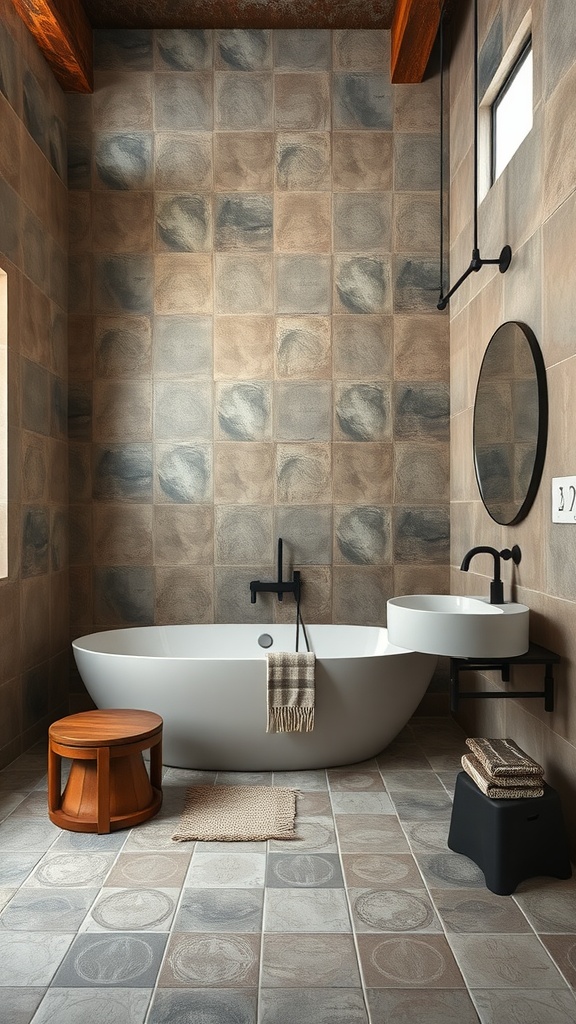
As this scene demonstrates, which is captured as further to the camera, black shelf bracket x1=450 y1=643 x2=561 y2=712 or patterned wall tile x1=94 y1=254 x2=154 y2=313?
patterned wall tile x1=94 y1=254 x2=154 y2=313

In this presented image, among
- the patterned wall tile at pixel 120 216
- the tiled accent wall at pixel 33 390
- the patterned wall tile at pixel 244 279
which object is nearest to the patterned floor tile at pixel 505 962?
the tiled accent wall at pixel 33 390

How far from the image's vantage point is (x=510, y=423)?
3004 millimetres

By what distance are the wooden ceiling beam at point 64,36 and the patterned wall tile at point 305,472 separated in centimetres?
205

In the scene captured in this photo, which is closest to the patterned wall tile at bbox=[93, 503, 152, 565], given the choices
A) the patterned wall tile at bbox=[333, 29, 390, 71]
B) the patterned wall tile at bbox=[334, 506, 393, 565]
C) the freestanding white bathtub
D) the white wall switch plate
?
the freestanding white bathtub

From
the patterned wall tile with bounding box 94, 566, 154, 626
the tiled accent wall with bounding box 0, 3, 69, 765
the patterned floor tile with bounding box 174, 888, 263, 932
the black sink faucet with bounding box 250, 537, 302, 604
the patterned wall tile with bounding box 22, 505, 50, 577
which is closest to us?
the patterned floor tile with bounding box 174, 888, 263, 932

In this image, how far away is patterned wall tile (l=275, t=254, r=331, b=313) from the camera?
411cm

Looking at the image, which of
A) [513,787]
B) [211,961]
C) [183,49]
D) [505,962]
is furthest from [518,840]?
[183,49]

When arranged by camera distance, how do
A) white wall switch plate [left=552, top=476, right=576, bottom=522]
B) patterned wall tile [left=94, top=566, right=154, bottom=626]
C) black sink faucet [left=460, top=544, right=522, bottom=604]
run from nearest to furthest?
white wall switch plate [left=552, top=476, right=576, bottom=522] < black sink faucet [left=460, top=544, right=522, bottom=604] < patterned wall tile [left=94, top=566, right=154, bottom=626]

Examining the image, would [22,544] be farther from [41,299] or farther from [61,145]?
[61,145]

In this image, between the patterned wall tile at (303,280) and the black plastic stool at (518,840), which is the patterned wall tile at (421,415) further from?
the black plastic stool at (518,840)

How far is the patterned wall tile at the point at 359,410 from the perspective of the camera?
4113 mm

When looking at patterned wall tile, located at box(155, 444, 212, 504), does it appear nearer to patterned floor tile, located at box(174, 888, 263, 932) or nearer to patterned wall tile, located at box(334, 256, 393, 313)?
patterned wall tile, located at box(334, 256, 393, 313)

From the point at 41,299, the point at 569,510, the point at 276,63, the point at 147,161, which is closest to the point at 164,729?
the point at 569,510

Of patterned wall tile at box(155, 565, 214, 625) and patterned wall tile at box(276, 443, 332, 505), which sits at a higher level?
patterned wall tile at box(276, 443, 332, 505)
